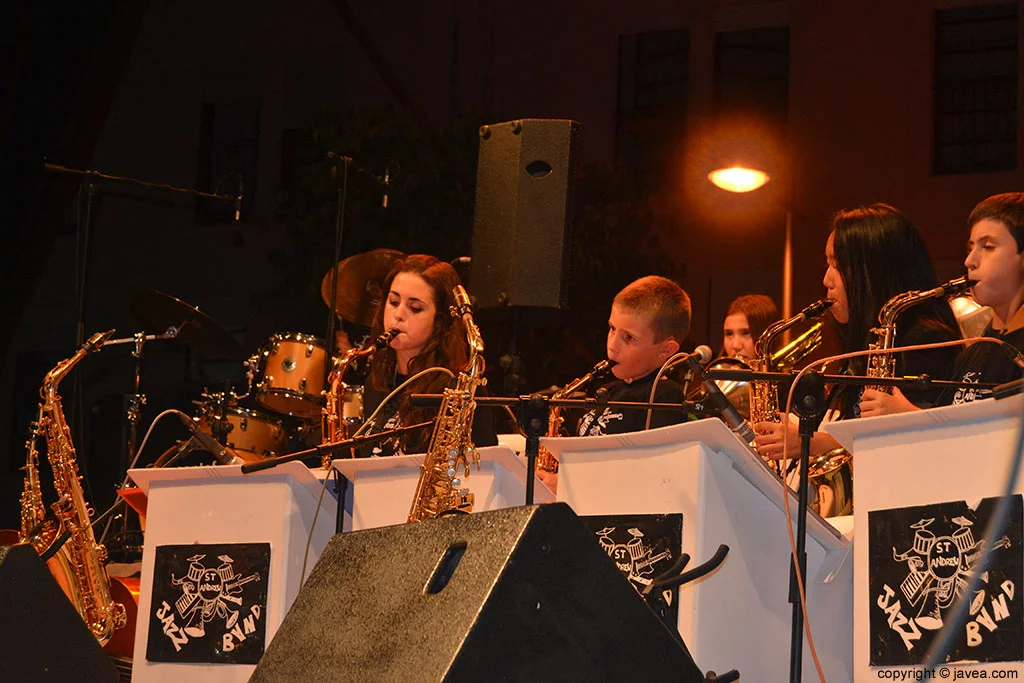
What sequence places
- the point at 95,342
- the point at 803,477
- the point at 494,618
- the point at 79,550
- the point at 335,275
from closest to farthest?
the point at 494,618 → the point at 803,477 → the point at 79,550 → the point at 95,342 → the point at 335,275

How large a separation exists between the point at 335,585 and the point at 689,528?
0.82 metres

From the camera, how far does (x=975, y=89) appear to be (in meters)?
10.3

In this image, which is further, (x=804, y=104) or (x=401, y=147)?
(x=804, y=104)

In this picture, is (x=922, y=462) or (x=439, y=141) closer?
(x=922, y=462)

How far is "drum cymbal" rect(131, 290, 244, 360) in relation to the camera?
281 inches

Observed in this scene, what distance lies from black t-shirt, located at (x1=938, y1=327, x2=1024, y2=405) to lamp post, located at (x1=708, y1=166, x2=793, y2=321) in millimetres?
5980

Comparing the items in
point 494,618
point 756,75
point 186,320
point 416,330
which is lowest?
point 494,618

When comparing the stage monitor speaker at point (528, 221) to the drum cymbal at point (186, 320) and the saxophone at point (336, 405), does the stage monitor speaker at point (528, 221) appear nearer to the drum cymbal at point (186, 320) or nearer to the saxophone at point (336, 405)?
the saxophone at point (336, 405)

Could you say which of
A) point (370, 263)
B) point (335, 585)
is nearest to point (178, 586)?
point (335, 585)

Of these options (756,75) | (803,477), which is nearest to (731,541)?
(803,477)

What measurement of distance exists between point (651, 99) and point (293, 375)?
5.58m

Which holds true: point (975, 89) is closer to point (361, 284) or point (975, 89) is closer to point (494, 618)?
point (361, 284)

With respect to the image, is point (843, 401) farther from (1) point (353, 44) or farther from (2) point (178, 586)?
(1) point (353, 44)

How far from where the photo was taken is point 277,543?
11.8 ft
